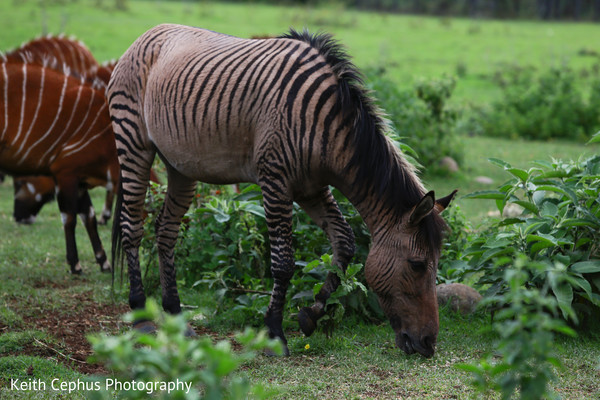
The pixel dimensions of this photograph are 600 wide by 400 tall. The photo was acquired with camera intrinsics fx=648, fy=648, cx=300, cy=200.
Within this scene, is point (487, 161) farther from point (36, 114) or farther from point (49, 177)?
point (36, 114)

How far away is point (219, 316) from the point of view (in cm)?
568

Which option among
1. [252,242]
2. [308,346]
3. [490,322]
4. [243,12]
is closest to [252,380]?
[308,346]

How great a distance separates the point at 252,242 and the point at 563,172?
273 cm

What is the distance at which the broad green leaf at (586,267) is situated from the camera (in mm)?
4766

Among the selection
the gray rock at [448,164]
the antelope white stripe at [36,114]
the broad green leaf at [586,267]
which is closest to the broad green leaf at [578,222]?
the broad green leaf at [586,267]

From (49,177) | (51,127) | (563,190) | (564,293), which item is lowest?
(49,177)

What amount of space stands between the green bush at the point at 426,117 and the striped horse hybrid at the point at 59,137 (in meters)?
5.68

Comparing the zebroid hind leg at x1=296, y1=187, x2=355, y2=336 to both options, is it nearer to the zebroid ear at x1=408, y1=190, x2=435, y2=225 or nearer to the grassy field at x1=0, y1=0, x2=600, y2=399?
the grassy field at x1=0, y1=0, x2=600, y2=399

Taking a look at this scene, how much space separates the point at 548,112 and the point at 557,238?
11803mm

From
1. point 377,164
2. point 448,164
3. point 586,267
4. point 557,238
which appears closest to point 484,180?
point 448,164

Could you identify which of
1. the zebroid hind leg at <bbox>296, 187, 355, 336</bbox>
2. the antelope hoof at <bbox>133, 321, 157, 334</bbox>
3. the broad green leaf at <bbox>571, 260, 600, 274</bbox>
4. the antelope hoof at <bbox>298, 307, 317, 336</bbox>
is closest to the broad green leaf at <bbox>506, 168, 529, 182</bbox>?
the broad green leaf at <bbox>571, 260, 600, 274</bbox>

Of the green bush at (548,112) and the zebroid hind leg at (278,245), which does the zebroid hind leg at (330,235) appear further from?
the green bush at (548,112)

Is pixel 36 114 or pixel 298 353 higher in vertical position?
pixel 36 114

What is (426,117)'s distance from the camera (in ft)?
39.1
